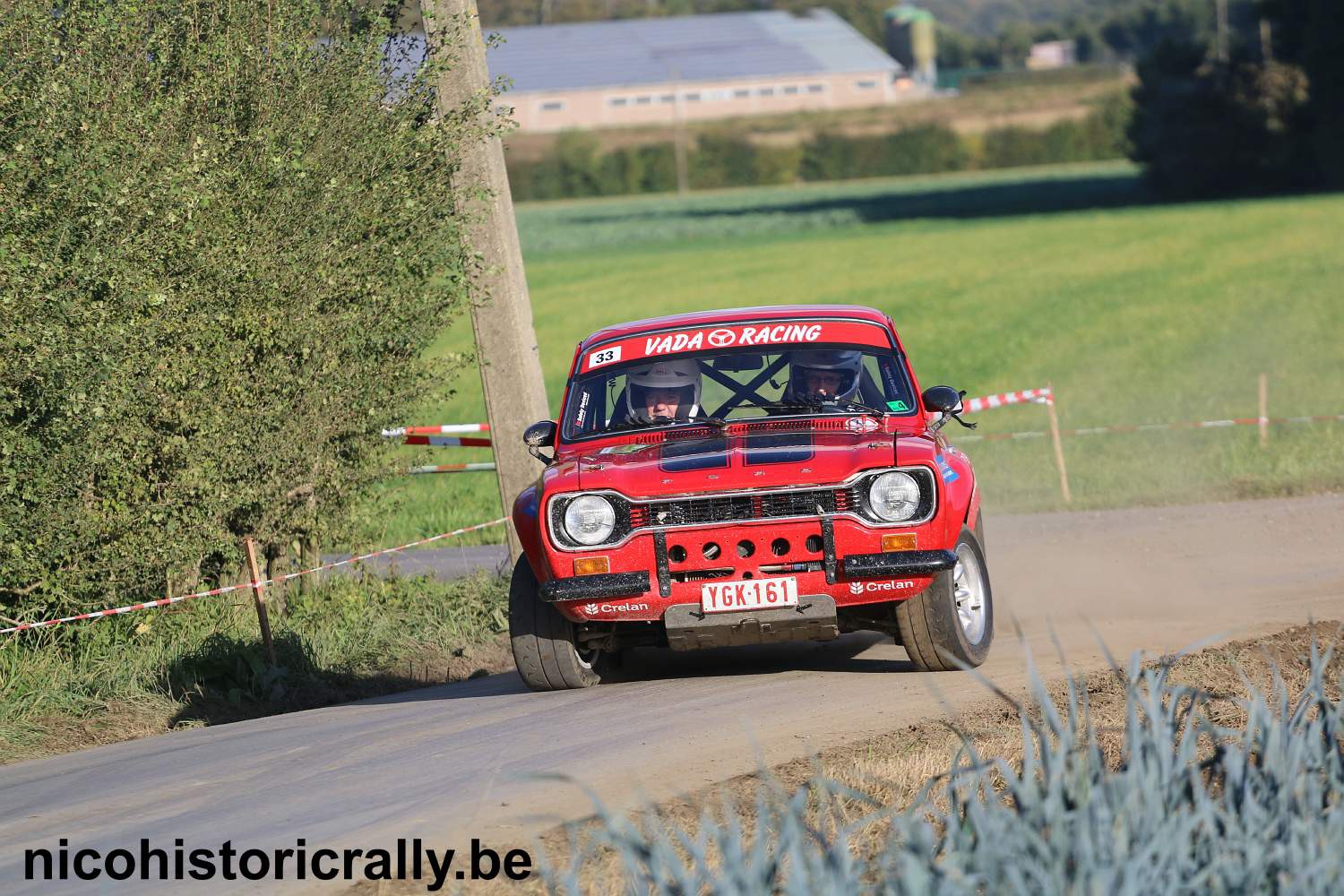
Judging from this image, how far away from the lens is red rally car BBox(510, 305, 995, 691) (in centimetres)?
862

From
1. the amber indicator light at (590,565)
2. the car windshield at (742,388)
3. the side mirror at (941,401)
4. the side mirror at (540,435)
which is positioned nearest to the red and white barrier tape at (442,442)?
the side mirror at (540,435)

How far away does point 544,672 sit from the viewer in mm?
9383

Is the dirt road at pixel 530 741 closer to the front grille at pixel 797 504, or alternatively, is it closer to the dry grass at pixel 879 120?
the front grille at pixel 797 504

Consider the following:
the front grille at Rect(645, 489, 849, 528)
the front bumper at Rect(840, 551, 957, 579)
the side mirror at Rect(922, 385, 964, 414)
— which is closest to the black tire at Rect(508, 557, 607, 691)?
the front grille at Rect(645, 489, 849, 528)

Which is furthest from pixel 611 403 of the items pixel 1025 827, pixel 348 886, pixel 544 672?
pixel 1025 827

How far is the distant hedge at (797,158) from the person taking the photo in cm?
12494

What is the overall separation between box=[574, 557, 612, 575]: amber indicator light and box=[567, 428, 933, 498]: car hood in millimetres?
330

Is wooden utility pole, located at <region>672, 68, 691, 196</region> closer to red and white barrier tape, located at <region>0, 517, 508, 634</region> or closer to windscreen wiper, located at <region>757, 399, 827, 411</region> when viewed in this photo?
red and white barrier tape, located at <region>0, 517, 508, 634</region>

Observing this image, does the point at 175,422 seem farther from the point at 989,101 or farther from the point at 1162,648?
the point at 989,101

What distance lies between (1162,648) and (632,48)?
468 feet

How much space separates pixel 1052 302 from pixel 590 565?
36.6 m

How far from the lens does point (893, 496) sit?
8.66 metres

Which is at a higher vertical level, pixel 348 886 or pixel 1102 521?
pixel 348 886

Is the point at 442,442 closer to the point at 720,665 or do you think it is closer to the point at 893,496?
the point at 720,665
